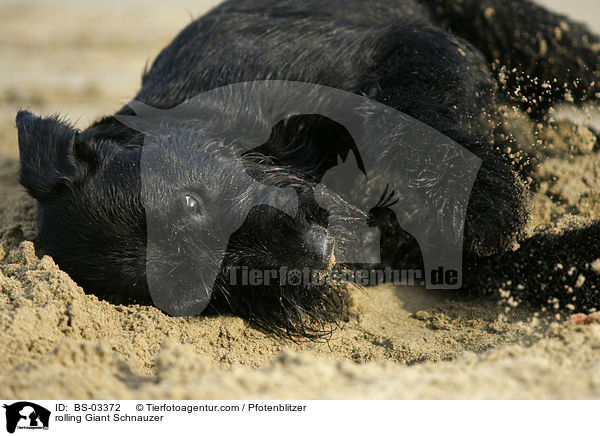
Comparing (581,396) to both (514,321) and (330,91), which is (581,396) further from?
(330,91)

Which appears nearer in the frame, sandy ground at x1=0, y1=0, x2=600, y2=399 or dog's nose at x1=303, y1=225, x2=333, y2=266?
sandy ground at x1=0, y1=0, x2=600, y2=399

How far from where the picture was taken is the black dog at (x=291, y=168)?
7.80 ft

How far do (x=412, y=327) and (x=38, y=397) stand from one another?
1.63 metres

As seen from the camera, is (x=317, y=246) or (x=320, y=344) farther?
(x=320, y=344)

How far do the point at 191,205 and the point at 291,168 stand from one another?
0.59 meters

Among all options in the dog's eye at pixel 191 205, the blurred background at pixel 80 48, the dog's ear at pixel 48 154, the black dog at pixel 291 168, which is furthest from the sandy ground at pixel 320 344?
the blurred background at pixel 80 48

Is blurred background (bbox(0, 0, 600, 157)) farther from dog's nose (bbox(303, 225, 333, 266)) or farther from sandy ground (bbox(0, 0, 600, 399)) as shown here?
dog's nose (bbox(303, 225, 333, 266))

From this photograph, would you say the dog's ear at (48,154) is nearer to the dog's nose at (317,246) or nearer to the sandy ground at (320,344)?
the sandy ground at (320,344)

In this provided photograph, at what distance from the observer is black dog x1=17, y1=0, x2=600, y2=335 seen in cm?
238

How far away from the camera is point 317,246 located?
234cm
